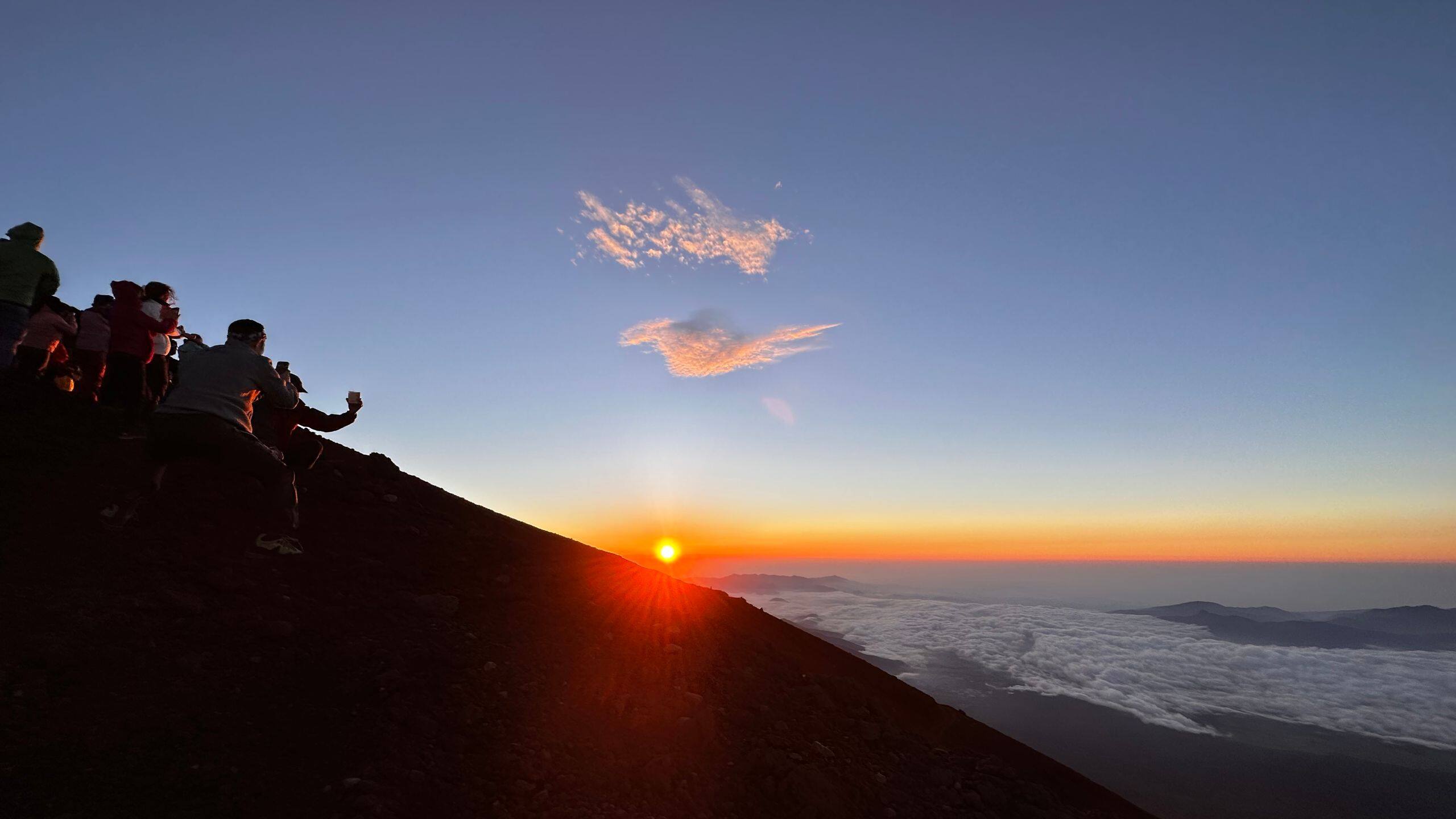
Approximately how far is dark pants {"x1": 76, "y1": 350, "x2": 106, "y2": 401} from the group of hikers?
0.01m

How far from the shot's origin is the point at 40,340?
8516 millimetres

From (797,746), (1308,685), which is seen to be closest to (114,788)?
(797,746)

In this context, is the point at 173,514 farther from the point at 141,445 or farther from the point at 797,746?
the point at 797,746

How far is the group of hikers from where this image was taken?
532 cm

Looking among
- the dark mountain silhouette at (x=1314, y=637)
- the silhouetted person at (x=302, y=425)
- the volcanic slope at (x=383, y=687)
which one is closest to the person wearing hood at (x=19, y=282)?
the volcanic slope at (x=383, y=687)

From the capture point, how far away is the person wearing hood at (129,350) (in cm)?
798

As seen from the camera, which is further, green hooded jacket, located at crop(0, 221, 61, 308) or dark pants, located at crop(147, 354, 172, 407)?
dark pants, located at crop(147, 354, 172, 407)

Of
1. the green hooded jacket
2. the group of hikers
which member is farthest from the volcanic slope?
the green hooded jacket

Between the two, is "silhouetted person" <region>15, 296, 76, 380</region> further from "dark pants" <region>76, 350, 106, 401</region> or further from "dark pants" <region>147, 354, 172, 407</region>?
"dark pants" <region>147, 354, 172, 407</region>

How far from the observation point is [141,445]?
7.20m

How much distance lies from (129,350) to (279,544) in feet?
15.9

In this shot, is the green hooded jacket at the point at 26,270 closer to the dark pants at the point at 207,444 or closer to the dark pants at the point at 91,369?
the dark pants at the point at 91,369

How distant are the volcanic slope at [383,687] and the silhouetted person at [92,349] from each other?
2.20 feet

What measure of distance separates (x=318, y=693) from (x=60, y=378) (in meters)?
8.78
